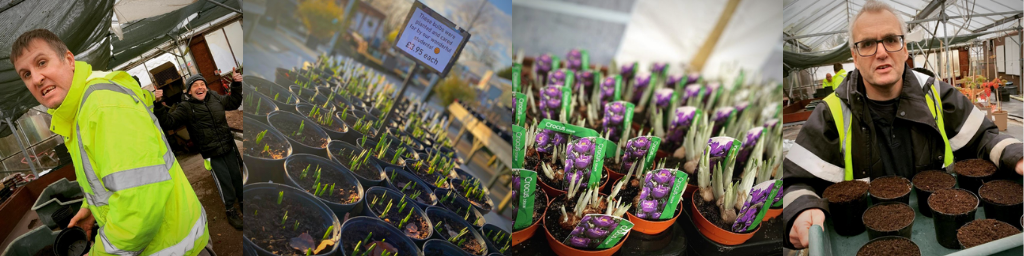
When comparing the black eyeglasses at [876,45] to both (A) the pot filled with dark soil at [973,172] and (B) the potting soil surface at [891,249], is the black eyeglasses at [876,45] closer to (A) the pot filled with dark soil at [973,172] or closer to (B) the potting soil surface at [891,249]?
(A) the pot filled with dark soil at [973,172]

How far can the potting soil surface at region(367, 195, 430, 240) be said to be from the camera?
185 cm

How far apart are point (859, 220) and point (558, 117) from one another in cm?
123

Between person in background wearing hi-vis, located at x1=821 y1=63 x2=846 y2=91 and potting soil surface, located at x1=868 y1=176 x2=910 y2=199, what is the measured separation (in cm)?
40

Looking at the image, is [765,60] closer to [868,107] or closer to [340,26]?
[868,107]

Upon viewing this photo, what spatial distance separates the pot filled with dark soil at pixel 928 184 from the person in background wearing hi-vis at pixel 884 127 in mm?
51

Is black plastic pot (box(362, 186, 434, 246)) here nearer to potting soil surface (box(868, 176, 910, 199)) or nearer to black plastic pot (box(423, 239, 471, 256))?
black plastic pot (box(423, 239, 471, 256))

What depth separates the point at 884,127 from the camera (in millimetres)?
1824

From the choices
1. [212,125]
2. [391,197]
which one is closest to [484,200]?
[391,197]

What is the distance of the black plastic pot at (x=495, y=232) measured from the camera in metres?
1.86

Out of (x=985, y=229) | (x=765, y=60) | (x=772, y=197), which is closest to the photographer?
(x=985, y=229)

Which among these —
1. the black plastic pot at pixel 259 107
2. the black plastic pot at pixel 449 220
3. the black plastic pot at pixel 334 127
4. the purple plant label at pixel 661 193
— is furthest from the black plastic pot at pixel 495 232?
the black plastic pot at pixel 259 107

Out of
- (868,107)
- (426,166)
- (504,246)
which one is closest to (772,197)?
(868,107)

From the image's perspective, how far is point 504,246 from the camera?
187cm

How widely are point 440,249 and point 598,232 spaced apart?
2.06 feet
